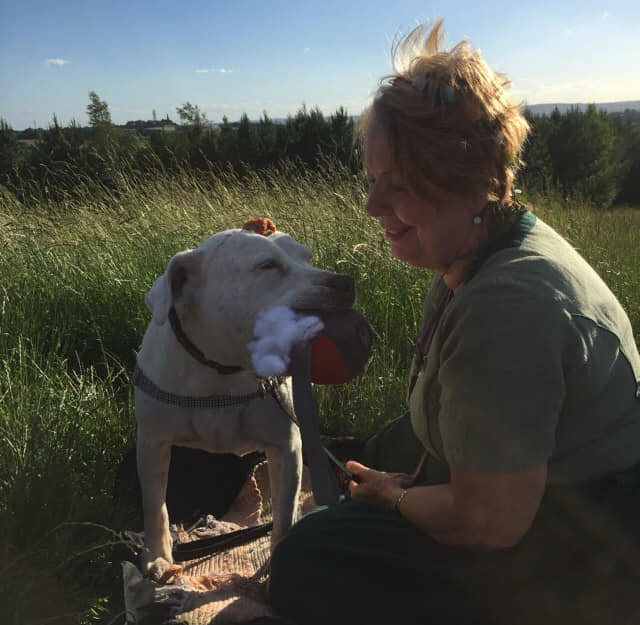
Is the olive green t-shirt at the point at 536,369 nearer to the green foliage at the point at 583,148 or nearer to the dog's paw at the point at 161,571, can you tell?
the dog's paw at the point at 161,571

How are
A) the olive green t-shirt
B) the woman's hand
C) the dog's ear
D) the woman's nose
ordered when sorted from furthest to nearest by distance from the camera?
1. the dog's ear
2. the woman's hand
3. the woman's nose
4. the olive green t-shirt

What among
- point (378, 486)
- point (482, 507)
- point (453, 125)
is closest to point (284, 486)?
point (378, 486)

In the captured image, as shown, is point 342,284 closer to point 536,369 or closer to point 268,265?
point 268,265

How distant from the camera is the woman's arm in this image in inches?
59.9

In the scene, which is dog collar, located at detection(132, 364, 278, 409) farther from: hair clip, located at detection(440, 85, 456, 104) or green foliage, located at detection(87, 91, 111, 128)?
green foliage, located at detection(87, 91, 111, 128)

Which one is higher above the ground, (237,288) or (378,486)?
(237,288)

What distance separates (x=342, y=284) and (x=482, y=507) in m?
0.80

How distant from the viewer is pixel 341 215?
5828 millimetres

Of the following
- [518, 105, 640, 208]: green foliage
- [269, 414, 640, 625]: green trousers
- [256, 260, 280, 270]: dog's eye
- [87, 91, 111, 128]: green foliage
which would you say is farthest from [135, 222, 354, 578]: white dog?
[518, 105, 640, 208]: green foliage

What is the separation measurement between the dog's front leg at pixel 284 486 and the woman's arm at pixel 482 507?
2.35ft

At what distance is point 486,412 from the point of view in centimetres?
149

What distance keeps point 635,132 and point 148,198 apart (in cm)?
2699

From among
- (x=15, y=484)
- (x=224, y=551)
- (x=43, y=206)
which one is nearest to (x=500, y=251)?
(x=224, y=551)

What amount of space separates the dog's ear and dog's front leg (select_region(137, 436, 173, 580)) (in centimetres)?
57
